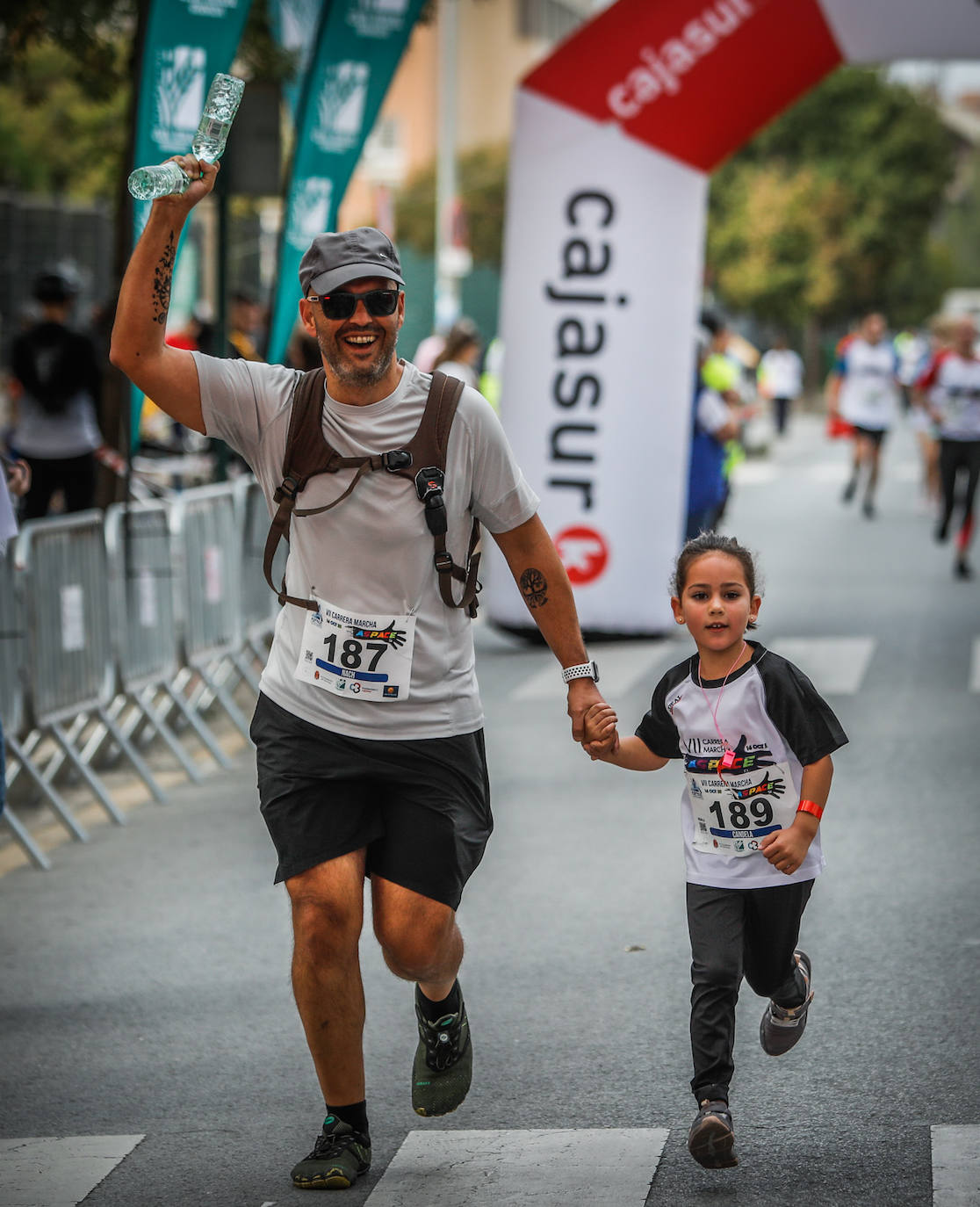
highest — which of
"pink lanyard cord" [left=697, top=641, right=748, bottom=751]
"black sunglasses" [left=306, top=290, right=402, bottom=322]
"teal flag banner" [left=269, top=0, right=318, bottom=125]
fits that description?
"teal flag banner" [left=269, top=0, right=318, bottom=125]

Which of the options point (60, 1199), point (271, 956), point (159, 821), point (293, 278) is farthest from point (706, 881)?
point (293, 278)

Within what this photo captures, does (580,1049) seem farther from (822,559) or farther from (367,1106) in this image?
(822,559)

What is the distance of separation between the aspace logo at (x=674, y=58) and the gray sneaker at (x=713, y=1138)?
876 cm

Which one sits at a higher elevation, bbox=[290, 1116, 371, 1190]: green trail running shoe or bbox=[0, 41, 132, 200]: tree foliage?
bbox=[0, 41, 132, 200]: tree foliage

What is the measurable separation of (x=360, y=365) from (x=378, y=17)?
24.3ft

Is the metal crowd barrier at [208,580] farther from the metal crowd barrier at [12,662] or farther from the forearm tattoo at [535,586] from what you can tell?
the forearm tattoo at [535,586]

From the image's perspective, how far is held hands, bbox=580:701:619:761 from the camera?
15.0 ft

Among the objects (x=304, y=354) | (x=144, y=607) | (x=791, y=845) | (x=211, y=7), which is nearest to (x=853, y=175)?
(x=304, y=354)

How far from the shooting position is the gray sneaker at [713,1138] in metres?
4.29

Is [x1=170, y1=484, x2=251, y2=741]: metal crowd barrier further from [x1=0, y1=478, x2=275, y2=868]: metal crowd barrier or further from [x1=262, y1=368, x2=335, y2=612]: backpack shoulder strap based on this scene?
[x1=262, y1=368, x2=335, y2=612]: backpack shoulder strap

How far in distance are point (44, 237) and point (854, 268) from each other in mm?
39497

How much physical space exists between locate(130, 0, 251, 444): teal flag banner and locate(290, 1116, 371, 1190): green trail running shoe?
16.8 ft

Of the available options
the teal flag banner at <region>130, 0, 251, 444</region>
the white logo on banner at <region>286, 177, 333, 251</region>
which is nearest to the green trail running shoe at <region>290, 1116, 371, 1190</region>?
the teal flag banner at <region>130, 0, 251, 444</region>

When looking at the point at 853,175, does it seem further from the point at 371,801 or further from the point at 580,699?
the point at 371,801
